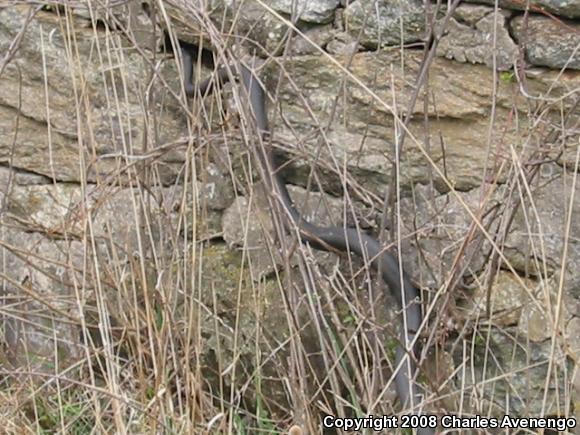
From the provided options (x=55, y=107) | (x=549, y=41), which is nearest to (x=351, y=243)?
(x=549, y=41)

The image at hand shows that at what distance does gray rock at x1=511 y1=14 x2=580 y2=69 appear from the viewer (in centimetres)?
290

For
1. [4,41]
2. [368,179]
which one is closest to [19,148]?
[4,41]

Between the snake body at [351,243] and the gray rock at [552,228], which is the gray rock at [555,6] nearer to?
the gray rock at [552,228]

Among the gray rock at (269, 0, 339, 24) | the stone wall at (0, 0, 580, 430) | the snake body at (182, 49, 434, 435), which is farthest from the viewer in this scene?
the gray rock at (269, 0, 339, 24)

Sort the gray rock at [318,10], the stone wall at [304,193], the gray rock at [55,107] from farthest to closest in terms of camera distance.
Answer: the gray rock at [55,107] → the gray rock at [318,10] → the stone wall at [304,193]

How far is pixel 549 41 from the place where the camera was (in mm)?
2924

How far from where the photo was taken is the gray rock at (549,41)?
9.53 feet

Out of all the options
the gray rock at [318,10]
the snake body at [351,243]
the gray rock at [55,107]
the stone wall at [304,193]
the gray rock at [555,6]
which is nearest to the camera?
the stone wall at [304,193]

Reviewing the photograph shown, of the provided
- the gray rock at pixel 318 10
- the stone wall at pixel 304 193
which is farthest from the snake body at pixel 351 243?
the gray rock at pixel 318 10

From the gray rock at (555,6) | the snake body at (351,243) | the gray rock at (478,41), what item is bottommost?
the snake body at (351,243)

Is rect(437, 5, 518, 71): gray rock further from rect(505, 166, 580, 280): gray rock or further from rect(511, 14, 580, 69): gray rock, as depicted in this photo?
rect(505, 166, 580, 280): gray rock

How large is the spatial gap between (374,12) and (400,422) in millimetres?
1233

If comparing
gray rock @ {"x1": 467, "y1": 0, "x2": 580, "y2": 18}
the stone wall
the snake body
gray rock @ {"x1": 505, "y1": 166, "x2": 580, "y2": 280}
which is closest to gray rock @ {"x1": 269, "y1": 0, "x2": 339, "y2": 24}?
the stone wall

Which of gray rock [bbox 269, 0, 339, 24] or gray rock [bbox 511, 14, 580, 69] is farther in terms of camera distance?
gray rock [bbox 269, 0, 339, 24]
